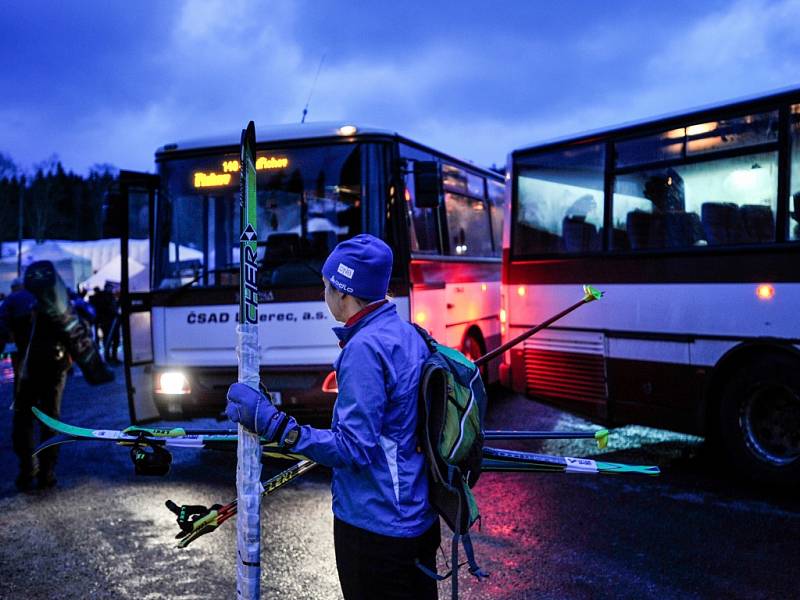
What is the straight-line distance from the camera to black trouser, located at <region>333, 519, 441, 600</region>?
246cm

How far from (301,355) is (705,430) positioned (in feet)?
12.4

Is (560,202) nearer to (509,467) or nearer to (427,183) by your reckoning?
(427,183)

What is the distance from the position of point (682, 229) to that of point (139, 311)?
5.32 metres

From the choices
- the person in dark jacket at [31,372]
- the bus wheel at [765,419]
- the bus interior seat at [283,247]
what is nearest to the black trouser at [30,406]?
the person in dark jacket at [31,372]

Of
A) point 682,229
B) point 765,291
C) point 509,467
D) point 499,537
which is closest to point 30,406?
point 499,537

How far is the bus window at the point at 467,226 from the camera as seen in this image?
367 inches

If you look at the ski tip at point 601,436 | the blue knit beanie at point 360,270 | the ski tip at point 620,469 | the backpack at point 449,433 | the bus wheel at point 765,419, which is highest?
the blue knit beanie at point 360,270

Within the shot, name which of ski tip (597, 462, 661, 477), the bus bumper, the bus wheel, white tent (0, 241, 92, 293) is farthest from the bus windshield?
white tent (0, 241, 92, 293)

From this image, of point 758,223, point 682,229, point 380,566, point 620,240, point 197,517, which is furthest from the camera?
point 620,240

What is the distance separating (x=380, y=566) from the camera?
8.06 ft

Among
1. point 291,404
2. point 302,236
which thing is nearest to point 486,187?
point 302,236

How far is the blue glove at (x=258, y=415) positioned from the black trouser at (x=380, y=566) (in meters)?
0.37

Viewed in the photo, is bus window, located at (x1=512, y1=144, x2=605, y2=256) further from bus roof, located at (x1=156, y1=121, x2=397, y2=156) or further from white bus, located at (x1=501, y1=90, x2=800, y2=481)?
bus roof, located at (x1=156, y1=121, x2=397, y2=156)

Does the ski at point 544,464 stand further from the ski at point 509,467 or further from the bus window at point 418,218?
the bus window at point 418,218
